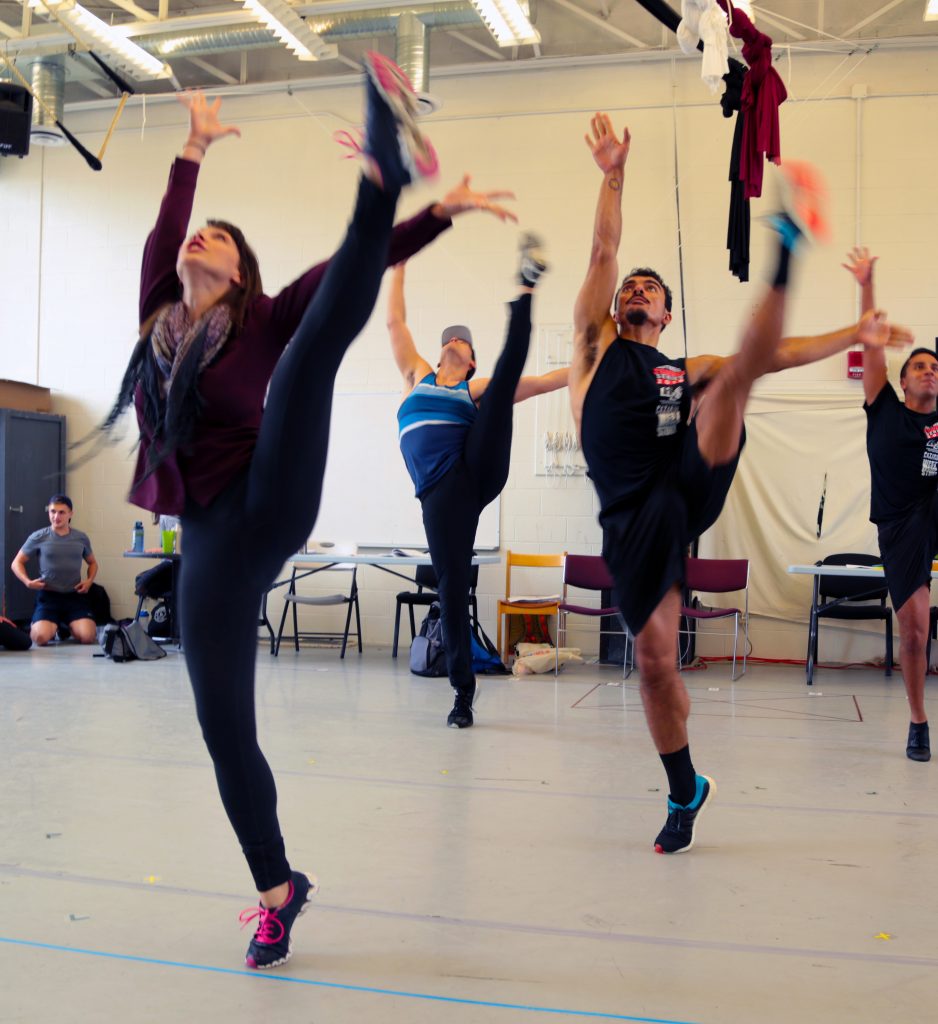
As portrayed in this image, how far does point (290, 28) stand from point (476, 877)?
249 inches

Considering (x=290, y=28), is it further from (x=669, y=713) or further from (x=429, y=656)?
(x=669, y=713)

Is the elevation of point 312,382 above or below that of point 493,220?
below

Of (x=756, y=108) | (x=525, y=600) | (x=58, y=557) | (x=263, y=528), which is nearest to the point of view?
(x=263, y=528)

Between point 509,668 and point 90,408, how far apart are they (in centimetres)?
457

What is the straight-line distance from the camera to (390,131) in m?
1.48

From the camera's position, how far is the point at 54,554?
25.6ft

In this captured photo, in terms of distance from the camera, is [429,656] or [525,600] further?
[525,600]

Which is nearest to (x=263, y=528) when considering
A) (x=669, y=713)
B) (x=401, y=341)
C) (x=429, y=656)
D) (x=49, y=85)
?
(x=669, y=713)

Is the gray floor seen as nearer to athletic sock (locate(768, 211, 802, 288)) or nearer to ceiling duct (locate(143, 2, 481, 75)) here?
athletic sock (locate(768, 211, 802, 288))

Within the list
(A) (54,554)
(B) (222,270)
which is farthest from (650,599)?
(A) (54,554)

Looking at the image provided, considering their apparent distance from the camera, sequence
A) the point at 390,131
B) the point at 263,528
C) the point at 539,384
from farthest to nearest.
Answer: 1. the point at 539,384
2. the point at 263,528
3. the point at 390,131

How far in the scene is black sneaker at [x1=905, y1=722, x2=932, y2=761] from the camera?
→ 3781mm

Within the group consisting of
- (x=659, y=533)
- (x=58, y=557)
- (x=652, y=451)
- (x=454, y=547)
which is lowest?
(x=58, y=557)

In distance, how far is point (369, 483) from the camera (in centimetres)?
834
